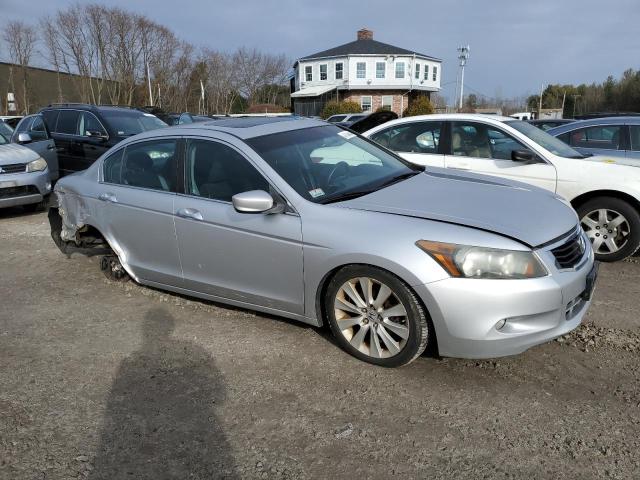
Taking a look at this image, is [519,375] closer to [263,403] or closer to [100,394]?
[263,403]

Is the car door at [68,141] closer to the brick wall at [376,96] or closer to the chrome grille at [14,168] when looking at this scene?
the chrome grille at [14,168]

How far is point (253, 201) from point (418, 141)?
3.67 meters

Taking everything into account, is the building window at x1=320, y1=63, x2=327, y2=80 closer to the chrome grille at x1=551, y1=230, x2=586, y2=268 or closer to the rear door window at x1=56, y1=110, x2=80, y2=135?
the rear door window at x1=56, y1=110, x2=80, y2=135

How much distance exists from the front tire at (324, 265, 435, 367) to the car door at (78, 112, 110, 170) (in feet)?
24.4

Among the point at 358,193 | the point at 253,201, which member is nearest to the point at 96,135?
the point at 253,201

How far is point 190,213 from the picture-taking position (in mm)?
4020

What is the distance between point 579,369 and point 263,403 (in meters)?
2.04

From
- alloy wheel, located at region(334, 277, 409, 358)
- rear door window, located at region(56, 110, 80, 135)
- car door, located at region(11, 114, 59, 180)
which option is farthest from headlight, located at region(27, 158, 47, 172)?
alloy wheel, located at region(334, 277, 409, 358)

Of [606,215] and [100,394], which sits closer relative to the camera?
[100,394]

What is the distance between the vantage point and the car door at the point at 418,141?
6430 mm

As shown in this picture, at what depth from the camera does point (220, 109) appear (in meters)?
59.7

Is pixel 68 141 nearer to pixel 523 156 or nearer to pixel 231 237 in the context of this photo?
pixel 231 237

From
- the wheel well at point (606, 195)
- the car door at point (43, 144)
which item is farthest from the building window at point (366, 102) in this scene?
the wheel well at point (606, 195)

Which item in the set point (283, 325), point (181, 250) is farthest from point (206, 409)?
point (181, 250)
